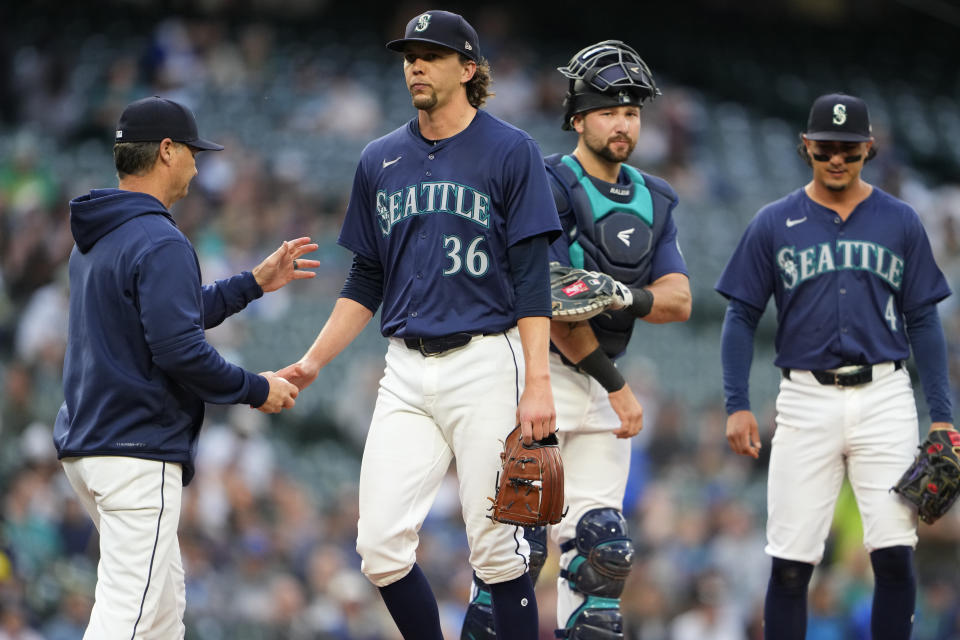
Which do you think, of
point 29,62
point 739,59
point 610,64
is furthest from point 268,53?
point 610,64

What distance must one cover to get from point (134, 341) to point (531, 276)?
4.39 ft

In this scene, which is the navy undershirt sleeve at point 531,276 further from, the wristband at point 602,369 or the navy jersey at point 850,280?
the navy jersey at point 850,280

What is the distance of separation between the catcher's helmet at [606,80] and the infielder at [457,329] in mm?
717

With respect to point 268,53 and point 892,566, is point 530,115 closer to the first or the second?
point 268,53

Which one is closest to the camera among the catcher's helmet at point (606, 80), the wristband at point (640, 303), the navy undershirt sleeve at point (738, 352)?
the wristband at point (640, 303)

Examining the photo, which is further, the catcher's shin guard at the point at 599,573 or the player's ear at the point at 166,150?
the catcher's shin guard at the point at 599,573

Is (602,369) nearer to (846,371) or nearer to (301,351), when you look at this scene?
(846,371)

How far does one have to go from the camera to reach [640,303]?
A: 4.97 metres

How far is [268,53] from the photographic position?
1485 cm

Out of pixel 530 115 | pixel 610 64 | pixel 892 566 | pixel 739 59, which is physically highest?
pixel 739 59

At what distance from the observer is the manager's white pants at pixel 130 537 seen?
421 centimetres

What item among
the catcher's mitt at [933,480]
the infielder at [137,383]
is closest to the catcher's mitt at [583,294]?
the infielder at [137,383]

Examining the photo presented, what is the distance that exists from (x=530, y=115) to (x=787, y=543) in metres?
Result: 9.62

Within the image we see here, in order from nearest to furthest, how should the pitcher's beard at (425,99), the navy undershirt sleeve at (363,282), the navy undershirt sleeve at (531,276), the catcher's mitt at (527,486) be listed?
the catcher's mitt at (527,486), the navy undershirt sleeve at (531,276), the pitcher's beard at (425,99), the navy undershirt sleeve at (363,282)
